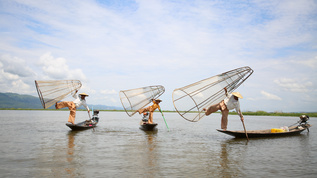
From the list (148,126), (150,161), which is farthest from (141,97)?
(150,161)

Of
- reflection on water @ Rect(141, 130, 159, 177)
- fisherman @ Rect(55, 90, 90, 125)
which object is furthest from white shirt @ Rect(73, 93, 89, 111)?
reflection on water @ Rect(141, 130, 159, 177)

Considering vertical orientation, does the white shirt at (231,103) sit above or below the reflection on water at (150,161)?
above

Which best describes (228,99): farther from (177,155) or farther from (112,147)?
(112,147)

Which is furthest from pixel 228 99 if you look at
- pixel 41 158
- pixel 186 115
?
pixel 41 158

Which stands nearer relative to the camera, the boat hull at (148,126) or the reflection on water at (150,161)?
the reflection on water at (150,161)

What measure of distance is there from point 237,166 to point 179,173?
1.97m

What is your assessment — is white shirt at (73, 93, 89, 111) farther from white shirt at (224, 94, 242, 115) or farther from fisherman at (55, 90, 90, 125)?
white shirt at (224, 94, 242, 115)

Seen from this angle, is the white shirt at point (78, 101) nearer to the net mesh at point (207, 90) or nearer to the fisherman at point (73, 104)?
the fisherman at point (73, 104)

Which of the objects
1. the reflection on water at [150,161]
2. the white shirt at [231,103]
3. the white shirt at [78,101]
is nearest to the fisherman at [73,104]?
the white shirt at [78,101]

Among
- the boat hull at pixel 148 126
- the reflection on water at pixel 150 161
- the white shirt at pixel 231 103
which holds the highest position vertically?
the white shirt at pixel 231 103

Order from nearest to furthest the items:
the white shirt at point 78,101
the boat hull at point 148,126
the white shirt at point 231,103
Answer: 1. the white shirt at point 231,103
2. the white shirt at point 78,101
3. the boat hull at point 148,126

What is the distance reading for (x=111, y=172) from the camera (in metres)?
5.88

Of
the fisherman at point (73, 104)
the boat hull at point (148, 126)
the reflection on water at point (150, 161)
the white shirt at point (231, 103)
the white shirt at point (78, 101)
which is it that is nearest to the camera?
the reflection on water at point (150, 161)

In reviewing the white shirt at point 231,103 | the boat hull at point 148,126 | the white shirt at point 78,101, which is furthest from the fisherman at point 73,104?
the white shirt at point 231,103
